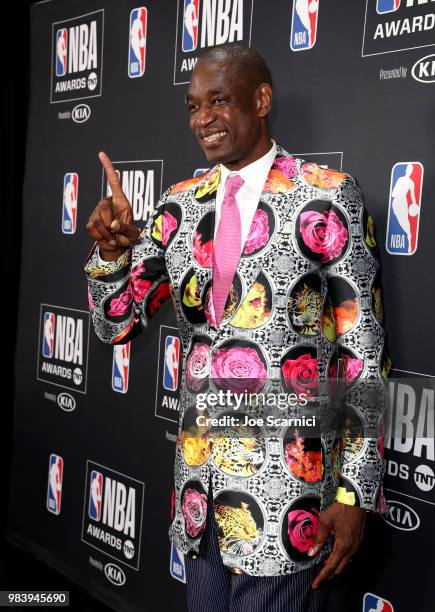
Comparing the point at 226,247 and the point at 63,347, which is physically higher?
the point at 226,247

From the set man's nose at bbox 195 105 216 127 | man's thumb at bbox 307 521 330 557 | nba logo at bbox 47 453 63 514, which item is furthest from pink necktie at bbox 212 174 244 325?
nba logo at bbox 47 453 63 514

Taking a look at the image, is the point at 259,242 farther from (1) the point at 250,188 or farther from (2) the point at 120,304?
(2) the point at 120,304

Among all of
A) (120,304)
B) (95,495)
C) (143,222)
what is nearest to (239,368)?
(120,304)

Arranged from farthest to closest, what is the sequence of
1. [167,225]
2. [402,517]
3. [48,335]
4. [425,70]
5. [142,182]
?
[48,335] < [142,182] < [402,517] < [425,70] < [167,225]

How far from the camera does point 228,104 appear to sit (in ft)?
4.89

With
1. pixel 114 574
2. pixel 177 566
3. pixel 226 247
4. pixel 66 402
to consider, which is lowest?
pixel 114 574

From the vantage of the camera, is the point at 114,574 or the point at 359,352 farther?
the point at 114,574

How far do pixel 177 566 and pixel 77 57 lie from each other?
2024 mm

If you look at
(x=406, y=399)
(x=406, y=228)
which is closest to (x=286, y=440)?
(x=406, y=399)

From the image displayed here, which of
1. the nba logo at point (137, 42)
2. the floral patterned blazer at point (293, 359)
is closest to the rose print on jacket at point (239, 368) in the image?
the floral patterned blazer at point (293, 359)

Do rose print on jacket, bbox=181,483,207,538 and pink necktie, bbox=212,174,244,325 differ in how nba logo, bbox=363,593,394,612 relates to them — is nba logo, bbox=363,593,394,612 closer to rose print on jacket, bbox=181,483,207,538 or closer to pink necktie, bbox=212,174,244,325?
rose print on jacket, bbox=181,483,207,538

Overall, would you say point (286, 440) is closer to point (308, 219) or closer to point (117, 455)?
point (308, 219)

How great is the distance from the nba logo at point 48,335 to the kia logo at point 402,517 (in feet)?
5.73

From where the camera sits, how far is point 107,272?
1572 mm
